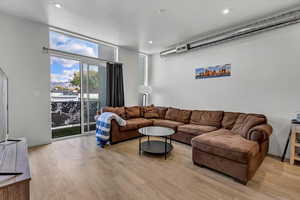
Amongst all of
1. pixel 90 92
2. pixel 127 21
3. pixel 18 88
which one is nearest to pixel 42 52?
pixel 18 88

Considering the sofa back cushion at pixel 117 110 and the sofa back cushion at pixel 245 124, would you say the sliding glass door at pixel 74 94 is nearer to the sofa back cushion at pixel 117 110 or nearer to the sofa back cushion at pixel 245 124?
the sofa back cushion at pixel 117 110

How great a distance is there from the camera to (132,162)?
2.60 m

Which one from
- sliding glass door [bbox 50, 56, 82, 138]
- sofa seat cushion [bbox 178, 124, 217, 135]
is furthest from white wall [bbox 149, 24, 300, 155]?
sliding glass door [bbox 50, 56, 82, 138]

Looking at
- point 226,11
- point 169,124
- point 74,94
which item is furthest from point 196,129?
point 74,94

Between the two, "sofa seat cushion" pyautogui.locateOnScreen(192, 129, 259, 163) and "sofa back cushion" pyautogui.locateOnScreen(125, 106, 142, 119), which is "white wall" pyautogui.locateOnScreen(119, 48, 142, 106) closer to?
"sofa back cushion" pyautogui.locateOnScreen(125, 106, 142, 119)

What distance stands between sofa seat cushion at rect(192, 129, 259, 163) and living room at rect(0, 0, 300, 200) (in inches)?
0.6

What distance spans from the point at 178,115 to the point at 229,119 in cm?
137

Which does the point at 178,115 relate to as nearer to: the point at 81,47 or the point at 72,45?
the point at 81,47

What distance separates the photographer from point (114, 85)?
4.60 meters

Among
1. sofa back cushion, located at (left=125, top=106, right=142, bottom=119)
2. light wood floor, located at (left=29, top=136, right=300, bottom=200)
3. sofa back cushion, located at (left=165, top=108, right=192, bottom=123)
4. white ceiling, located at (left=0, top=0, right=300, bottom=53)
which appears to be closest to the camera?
light wood floor, located at (left=29, top=136, right=300, bottom=200)

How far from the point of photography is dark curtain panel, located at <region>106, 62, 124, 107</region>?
4473 millimetres

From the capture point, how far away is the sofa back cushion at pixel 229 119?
326cm

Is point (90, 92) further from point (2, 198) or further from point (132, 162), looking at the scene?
point (2, 198)

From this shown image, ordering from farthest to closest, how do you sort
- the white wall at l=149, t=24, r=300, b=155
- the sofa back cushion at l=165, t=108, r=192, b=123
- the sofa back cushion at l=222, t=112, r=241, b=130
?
the sofa back cushion at l=165, t=108, r=192, b=123, the sofa back cushion at l=222, t=112, r=241, b=130, the white wall at l=149, t=24, r=300, b=155
